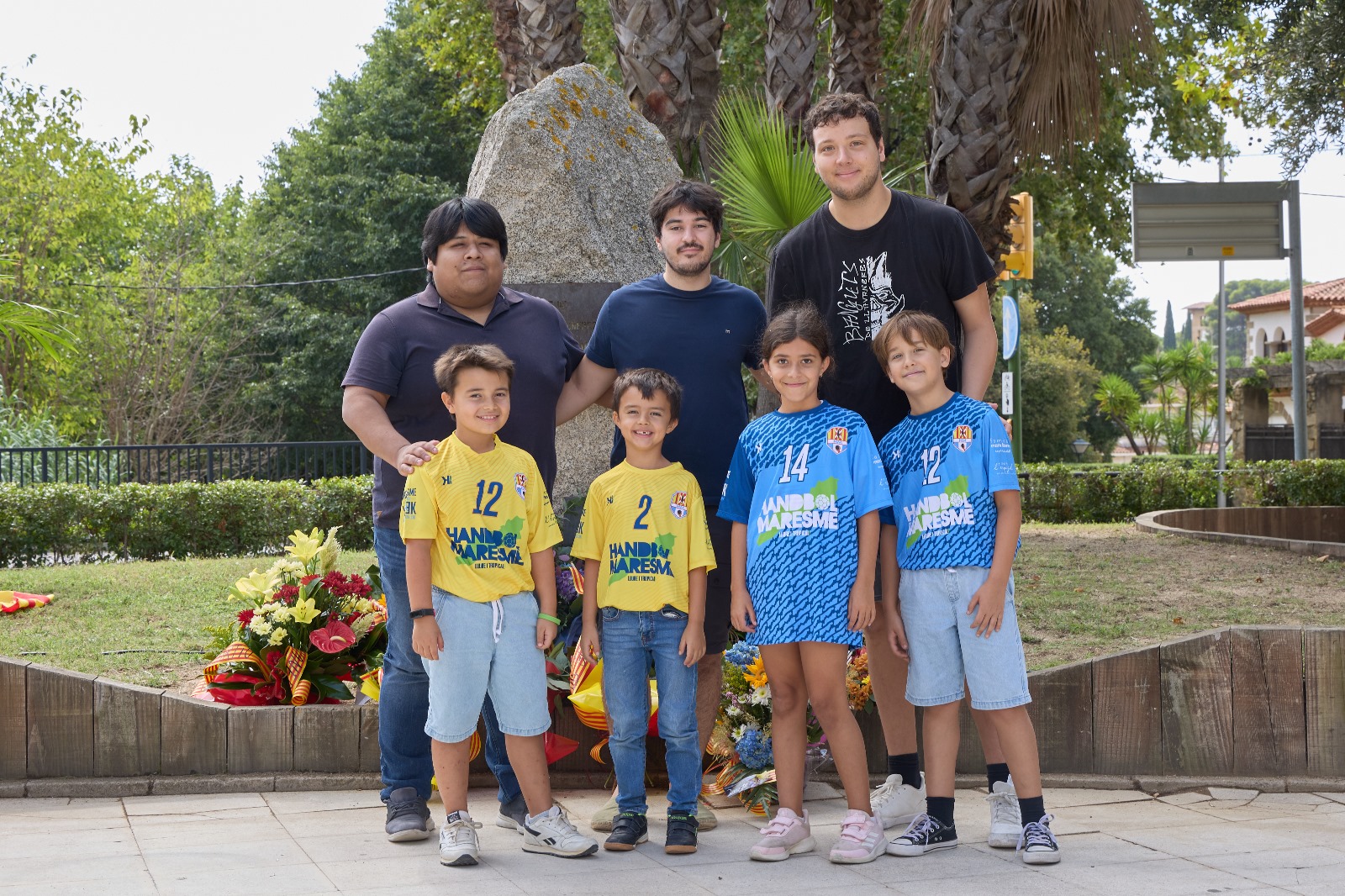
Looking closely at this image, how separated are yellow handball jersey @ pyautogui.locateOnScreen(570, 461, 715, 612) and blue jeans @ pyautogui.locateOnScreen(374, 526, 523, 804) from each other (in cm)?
56

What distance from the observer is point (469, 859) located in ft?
11.0

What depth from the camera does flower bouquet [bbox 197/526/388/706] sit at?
177 inches

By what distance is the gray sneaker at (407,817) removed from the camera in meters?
3.58

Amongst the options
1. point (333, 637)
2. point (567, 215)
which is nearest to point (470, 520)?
point (333, 637)

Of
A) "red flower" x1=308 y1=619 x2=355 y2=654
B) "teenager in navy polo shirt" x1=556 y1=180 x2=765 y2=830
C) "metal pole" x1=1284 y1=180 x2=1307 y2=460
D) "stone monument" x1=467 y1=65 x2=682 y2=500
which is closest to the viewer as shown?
"teenager in navy polo shirt" x1=556 y1=180 x2=765 y2=830

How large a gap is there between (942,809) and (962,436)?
1083 mm

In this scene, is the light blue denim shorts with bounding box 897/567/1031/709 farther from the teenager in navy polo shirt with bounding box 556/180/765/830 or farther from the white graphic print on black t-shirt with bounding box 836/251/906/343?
the white graphic print on black t-shirt with bounding box 836/251/906/343

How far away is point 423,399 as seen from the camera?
369cm

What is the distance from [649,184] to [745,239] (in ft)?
8.79

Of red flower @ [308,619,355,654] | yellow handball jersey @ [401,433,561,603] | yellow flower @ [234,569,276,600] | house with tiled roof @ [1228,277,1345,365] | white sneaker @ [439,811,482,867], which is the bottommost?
white sneaker @ [439,811,482,867]

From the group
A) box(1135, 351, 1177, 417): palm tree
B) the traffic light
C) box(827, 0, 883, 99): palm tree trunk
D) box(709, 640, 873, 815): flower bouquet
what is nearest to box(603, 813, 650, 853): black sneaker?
box(709, 640, 873, 815): flower bouquet

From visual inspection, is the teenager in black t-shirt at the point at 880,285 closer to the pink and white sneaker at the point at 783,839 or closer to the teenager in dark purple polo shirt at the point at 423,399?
the pink and white sneaker at the point at 783,839

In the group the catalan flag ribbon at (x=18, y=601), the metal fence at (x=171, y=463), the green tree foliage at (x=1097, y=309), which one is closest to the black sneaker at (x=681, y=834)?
the catalan flag ribbon at (x=18, y=601)

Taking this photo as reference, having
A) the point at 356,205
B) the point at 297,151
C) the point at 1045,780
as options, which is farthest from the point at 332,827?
the point at 297,151
